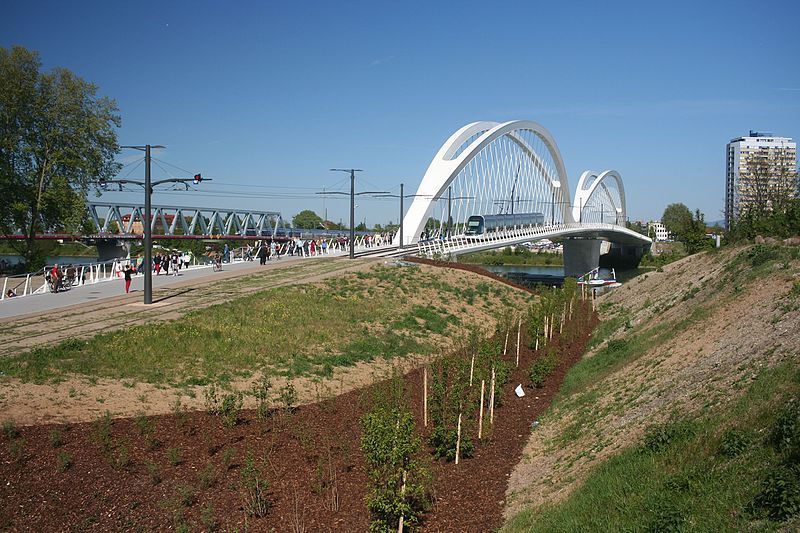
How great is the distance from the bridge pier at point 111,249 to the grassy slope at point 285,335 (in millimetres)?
32001

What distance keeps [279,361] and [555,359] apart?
7.69 meters

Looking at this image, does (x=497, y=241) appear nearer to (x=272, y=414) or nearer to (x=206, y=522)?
(x=272, y=414)

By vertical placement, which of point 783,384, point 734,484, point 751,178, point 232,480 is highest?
point 751,178

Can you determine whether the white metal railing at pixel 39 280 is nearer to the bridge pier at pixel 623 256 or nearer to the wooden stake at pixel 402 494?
the wooden stake at pixel 402 494

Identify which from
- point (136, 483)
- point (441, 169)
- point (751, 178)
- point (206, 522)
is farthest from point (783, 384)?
point (751, 178)

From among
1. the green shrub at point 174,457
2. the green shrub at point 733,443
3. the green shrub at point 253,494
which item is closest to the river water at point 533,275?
the green shrub at point 174,457

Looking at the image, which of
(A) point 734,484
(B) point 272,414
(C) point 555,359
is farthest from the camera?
(C) point 555,359

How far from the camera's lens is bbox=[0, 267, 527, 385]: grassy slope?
15.5 metres

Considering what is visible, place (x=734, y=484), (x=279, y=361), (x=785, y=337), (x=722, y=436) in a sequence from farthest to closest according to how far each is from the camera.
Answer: (x=279, y=361) < (x=785, y=337) < (x=722, y=436) < (x=734, y=484)

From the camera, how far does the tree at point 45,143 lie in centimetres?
3641

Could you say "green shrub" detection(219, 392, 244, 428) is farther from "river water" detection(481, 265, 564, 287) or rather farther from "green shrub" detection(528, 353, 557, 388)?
"river water" detection(481, 265, 564, 287)

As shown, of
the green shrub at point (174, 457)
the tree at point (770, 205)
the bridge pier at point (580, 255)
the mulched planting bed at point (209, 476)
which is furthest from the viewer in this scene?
the bridge pier at point (580, 255)

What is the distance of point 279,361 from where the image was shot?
18.2m

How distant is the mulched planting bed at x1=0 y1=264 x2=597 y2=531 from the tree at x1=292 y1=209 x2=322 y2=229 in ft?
537
